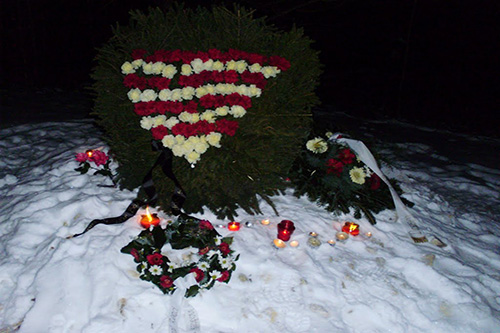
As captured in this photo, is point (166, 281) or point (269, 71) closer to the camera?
point (166, 281)

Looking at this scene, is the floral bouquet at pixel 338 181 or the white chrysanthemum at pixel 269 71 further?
the floral bouquet at pixel 338 181

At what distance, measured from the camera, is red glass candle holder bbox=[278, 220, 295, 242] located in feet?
11.4

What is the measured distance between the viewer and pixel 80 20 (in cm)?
1298

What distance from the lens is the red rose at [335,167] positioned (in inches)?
167

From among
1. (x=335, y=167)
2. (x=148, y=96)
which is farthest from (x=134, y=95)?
→ (x=335, y=167)

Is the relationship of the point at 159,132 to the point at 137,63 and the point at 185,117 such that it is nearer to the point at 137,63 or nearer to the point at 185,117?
the point at 185,117

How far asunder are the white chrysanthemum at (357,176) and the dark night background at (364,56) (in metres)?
5.75

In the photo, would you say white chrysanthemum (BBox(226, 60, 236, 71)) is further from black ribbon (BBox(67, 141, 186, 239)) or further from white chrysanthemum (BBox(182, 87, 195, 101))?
black ribbon (BBox(67, 141, 186, 239))

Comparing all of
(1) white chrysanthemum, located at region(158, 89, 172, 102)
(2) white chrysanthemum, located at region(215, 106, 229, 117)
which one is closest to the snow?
(2) white chrysanthemum, located at region(215, 106, 229, 117)

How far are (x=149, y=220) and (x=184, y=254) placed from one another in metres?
0.60

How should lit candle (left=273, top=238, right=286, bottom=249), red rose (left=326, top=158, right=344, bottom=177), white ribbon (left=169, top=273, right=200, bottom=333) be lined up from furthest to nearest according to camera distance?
red rose (left=326, top=158, right=344, bottom=177) < lit candle (left=273, top=238, right=286, bottom=249) < white ribbon (left=169, top=273, right=200, bottom=333)

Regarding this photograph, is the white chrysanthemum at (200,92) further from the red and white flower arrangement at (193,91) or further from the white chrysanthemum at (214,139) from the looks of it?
the white chrysanthemum at (214,139)

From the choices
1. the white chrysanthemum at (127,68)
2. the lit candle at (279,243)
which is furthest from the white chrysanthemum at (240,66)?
the lit candle at (279,243)

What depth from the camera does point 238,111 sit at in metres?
3.61
